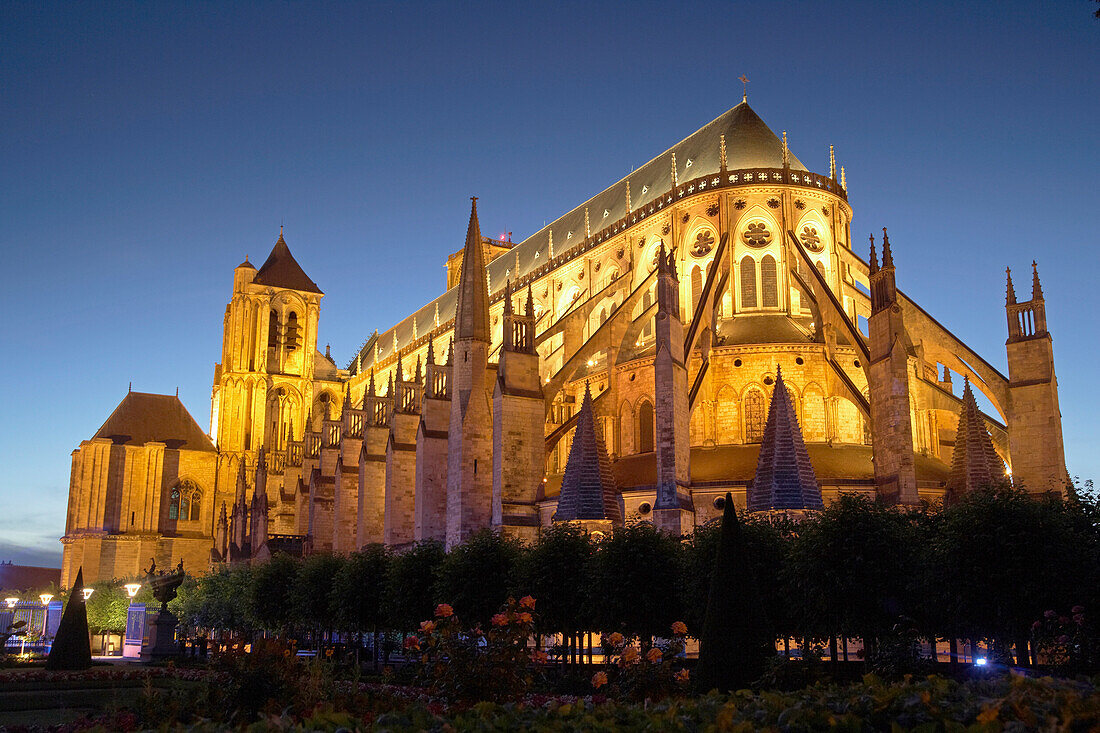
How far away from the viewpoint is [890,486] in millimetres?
30375

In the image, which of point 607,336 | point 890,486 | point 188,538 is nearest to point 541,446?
point 607,336

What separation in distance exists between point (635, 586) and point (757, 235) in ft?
73.1

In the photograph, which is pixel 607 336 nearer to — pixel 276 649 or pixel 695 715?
pixel 276 649

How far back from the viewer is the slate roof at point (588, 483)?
30.2 meters

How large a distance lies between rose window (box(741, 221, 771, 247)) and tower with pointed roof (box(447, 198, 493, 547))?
37.7 feet

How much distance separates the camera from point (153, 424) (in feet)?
228

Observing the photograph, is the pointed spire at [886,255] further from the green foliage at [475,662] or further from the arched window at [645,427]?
the green foliage at [475,662]

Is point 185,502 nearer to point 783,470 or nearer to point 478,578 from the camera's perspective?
point 478,578

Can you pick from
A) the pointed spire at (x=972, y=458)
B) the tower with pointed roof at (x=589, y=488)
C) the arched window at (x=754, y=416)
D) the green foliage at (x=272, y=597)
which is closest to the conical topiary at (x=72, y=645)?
the green foliage at (x=272, y=597)

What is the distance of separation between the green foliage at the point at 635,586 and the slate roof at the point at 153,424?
51.7 m

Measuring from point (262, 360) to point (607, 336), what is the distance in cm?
3845

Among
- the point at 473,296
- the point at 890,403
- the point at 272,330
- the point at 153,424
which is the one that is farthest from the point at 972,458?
the point at 153,424

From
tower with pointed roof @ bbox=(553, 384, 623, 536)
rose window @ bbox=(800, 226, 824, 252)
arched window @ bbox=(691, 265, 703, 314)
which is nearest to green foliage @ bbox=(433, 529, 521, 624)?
tower with pointed roof @ bbox=(553, 384, 623, 536)

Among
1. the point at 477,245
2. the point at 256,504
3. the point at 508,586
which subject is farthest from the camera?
the point at 256,504
